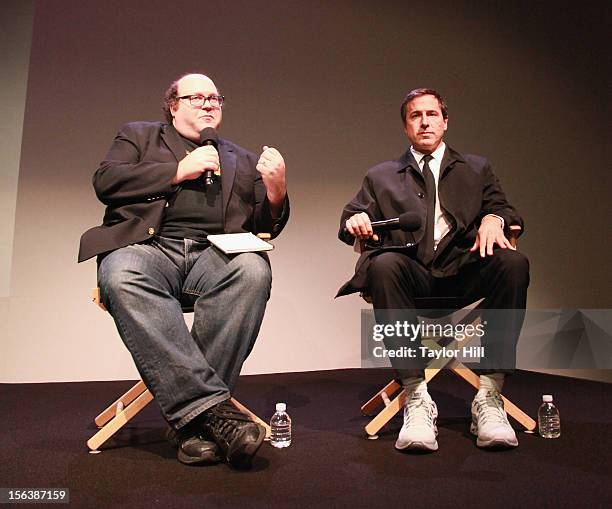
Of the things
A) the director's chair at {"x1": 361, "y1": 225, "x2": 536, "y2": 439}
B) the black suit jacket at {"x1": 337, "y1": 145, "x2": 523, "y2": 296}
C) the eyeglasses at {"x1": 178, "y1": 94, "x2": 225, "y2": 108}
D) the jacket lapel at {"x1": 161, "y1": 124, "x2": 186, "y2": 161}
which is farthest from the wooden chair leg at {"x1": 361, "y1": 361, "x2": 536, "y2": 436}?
the eyeglasses at {"x1": 178, "y1": 94, "x2": 225, "y2": 108}

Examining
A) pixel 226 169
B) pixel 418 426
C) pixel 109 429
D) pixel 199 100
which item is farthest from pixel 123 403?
pixel 199 100

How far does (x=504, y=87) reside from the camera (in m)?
4.13

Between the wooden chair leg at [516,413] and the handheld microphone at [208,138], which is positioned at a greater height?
the handheld microphone at [208,138]

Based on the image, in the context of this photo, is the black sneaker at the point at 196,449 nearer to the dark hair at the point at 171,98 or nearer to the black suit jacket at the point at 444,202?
the black suit jacket at the point at 444,202

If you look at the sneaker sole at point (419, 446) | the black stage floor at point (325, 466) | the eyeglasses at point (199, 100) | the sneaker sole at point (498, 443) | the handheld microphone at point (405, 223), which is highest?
the eyeglasses at point (199, 100)

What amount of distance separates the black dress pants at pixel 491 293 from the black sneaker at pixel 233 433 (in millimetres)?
574

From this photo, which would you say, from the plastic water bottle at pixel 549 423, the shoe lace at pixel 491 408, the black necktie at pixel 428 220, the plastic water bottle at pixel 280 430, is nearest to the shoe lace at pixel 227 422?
the plastic water bottle at pixel 280 430

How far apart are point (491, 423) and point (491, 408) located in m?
0.06

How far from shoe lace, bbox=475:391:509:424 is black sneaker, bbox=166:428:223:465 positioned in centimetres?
83

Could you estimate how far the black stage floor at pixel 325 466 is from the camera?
1.45 metres

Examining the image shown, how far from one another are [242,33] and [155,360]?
2.72 metres

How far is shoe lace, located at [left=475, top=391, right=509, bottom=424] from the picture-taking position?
1.89 metres

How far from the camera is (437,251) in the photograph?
222cm

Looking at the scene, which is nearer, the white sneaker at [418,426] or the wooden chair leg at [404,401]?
the white sneaker at [418,426]
